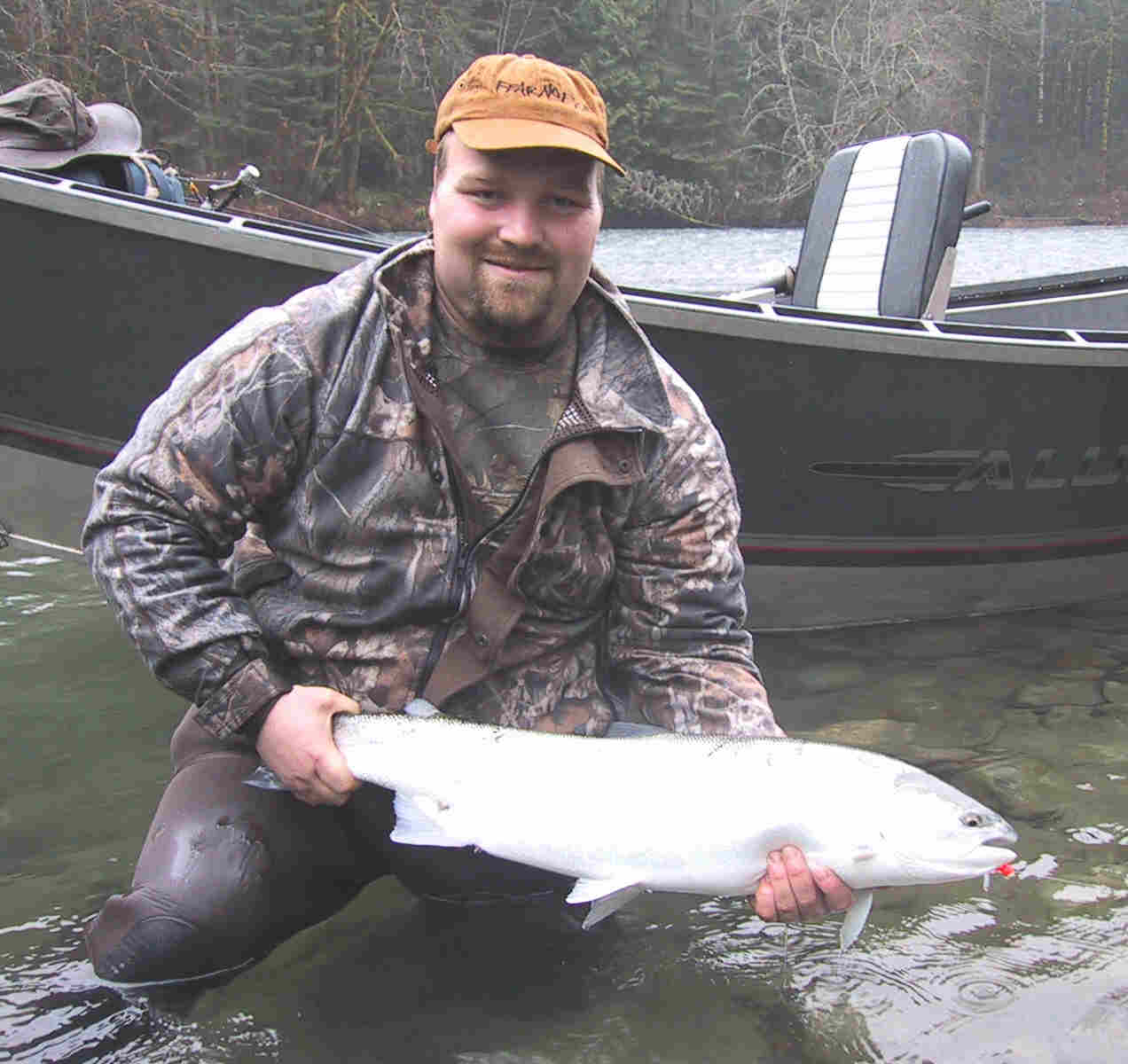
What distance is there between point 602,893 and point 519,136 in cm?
148

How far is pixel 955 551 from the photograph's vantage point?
20.0 feet

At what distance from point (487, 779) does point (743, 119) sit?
38026mm

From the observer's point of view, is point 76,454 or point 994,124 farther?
point 994,124

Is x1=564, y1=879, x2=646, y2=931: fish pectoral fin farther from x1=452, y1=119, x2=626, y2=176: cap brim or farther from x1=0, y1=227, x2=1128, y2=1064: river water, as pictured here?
x1=452, y1=119, x2=626, y2=176: cap brim

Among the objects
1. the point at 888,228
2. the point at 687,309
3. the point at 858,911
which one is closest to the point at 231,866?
the point at 858,911

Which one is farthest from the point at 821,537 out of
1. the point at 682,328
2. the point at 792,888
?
the point at 792,888

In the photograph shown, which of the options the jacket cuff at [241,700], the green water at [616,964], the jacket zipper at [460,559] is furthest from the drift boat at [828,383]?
the jacket cuff at [241,700]

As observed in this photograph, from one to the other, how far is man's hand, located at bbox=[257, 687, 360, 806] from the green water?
58 cm

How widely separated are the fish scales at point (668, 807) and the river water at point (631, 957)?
51cm

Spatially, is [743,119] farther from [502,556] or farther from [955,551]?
[502,556]

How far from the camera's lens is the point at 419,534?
292 cm

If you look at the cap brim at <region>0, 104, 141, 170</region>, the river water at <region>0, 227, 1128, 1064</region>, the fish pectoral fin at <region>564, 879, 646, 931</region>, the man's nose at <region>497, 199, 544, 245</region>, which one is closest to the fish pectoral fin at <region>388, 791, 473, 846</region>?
the fish pectoral fin at <region>564, 879, 646, 931</region>

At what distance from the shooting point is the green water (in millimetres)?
2881

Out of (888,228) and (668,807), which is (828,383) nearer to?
(888,228)
